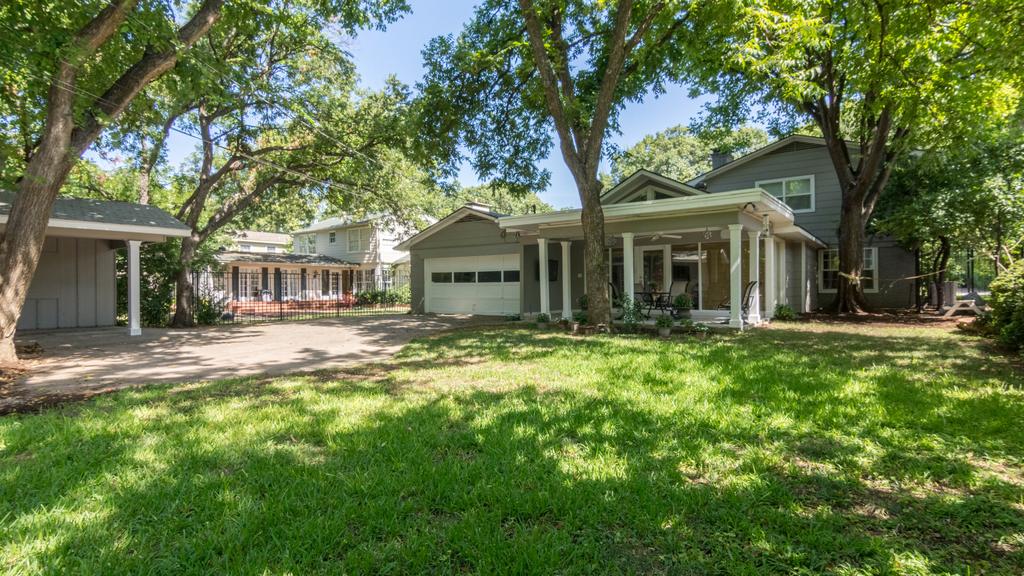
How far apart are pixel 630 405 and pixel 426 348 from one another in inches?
184

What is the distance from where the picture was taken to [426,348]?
8094mm

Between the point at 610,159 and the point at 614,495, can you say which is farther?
the point at 610,159

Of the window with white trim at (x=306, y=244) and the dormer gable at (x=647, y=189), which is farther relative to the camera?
the window with white trim at (x=306, y=244)

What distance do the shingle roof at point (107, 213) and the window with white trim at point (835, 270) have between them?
1959 cm

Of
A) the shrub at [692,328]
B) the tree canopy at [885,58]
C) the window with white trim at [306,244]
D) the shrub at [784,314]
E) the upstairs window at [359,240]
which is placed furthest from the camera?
the window with white trim at [306,244]

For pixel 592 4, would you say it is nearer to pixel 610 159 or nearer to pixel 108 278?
pixel 610 159

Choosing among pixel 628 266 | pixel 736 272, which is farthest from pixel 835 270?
pixel 628 266

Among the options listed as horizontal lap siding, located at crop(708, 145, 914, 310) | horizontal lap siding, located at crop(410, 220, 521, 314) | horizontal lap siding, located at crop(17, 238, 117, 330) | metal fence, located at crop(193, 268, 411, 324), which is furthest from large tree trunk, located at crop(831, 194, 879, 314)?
horizontal lap siding, located at crop(17, 238, 117, 330)

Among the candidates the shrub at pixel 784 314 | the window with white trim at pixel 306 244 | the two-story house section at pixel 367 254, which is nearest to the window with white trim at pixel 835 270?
the shrub at pixel 784 314

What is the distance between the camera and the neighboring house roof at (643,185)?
12680 millimetres

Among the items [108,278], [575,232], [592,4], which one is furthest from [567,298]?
[108,278]

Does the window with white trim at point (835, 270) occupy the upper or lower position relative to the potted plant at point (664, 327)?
upper

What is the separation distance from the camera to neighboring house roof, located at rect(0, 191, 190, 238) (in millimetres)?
9550

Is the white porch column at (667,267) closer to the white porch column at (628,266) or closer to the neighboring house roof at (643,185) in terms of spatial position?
the neighboring house roof at (643,185)
